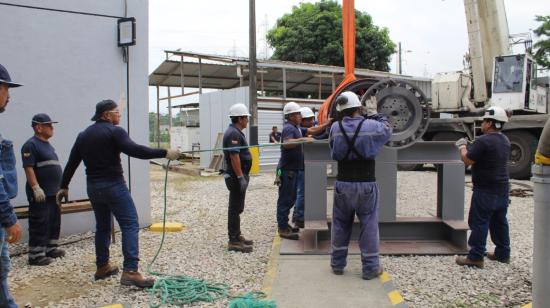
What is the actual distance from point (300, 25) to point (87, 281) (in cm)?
2310

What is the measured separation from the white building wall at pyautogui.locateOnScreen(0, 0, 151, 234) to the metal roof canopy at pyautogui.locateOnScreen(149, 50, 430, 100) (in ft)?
32.3

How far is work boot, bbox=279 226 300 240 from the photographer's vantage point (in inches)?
240

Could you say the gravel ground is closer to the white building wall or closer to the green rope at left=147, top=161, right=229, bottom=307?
the green rope at left=147, top=161, right=229, bottom=307

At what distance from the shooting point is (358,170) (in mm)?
4527

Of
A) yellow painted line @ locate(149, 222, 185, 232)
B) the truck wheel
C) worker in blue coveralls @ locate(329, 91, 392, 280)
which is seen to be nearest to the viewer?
worker in blue coveralls @ locate(329, 91, 392, 280)

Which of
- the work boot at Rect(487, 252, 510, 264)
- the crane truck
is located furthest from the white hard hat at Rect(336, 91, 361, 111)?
the crane truck

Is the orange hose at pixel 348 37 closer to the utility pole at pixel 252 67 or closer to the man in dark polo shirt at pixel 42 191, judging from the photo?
the man in dark polo shirt at pixel 42 191

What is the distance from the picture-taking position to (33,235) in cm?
521

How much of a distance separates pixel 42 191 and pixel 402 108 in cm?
442

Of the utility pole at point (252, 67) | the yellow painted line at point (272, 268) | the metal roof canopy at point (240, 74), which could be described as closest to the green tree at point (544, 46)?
the metal roof canopy at point (240, 74)

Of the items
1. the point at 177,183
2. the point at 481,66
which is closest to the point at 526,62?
the point at 481,66

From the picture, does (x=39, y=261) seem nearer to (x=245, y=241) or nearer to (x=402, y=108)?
(x=245, y=241)

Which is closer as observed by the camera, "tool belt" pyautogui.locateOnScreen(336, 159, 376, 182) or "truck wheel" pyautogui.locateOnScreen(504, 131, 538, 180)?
Result: "tool belt" pyautogui.locateOnScreen(336, 159, 376, 182)

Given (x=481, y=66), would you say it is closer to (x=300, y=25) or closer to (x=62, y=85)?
(x=62, y=85)
